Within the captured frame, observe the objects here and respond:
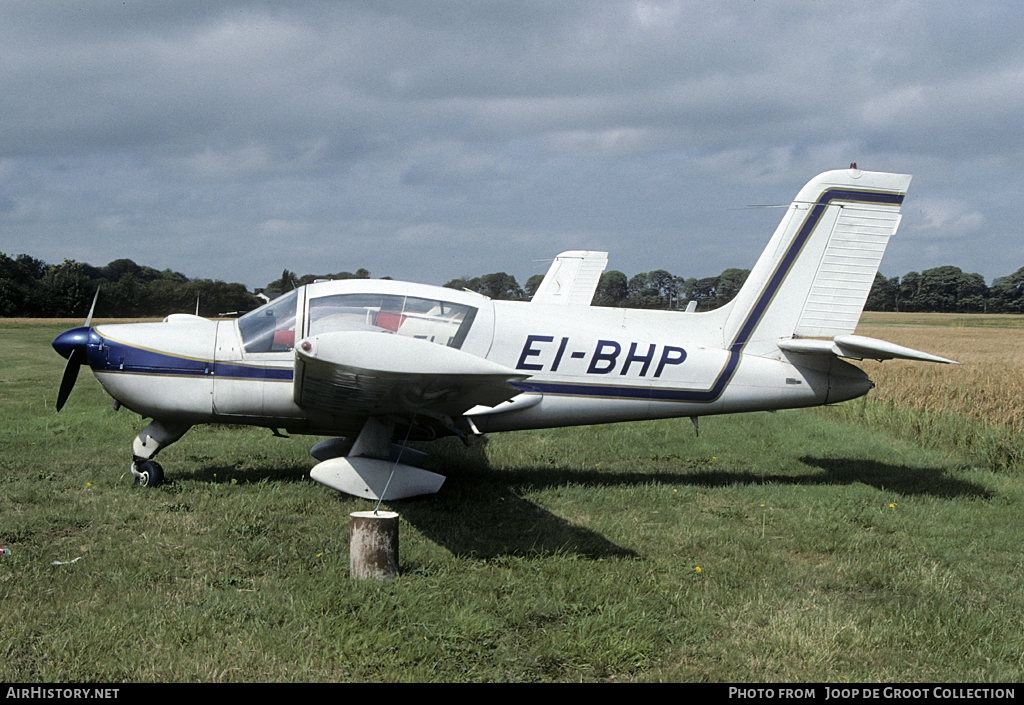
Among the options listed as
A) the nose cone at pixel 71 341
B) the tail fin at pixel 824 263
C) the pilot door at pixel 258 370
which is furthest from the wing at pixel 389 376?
the tail fin at pixel 824 263

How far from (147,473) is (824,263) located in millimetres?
7350

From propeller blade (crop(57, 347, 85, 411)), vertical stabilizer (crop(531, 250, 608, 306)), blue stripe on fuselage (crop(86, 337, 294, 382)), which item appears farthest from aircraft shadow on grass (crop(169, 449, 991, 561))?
vertical stabilizer (crop(531, 250, 608, 306))

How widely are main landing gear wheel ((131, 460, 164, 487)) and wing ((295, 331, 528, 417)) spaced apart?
2.00 m

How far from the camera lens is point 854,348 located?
682cm

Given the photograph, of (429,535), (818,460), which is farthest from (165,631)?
(818,460)

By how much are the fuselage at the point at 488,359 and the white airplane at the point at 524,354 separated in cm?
1

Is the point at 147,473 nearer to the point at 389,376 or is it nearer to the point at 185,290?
the point at 389,376

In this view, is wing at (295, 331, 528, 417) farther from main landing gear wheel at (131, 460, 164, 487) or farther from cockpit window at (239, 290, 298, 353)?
main landing gear wheel at (131, 460, 164, 487)

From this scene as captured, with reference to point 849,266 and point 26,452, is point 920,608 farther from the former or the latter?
point 26,452

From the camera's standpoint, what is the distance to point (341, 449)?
7.13 meters

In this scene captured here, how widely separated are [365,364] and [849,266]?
5.75 meters

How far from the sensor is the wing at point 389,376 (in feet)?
13.4

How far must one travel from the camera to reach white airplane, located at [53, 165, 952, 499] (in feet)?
20.2
